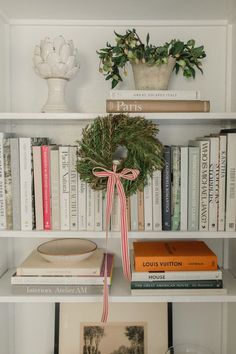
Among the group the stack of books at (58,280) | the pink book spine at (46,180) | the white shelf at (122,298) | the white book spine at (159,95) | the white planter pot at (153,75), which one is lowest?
the white shelf at (122,298)

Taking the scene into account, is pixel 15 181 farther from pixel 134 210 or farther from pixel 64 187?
pixel 134 210

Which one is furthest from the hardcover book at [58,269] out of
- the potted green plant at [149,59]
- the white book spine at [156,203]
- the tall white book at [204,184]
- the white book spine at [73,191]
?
the potted green plant at [149,59]

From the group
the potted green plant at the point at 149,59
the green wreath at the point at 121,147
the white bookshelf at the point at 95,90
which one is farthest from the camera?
the white bookshelf at the point at 95,90

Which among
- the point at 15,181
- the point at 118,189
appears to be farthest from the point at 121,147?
the point at 15,181

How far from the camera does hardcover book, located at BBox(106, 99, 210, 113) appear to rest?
0.99 metres

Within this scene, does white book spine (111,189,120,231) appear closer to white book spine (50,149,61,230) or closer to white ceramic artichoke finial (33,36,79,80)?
white book spine (50,149,61,230)

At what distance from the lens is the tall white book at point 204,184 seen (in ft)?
3.32

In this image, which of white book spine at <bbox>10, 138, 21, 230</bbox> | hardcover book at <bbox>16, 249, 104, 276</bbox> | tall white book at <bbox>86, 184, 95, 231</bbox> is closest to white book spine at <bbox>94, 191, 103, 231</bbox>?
tall white book at <bbox>86, 184, 95, 231</bbox>

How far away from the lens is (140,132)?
94 centimetres

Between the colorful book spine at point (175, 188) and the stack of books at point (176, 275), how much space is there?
98 millimetres

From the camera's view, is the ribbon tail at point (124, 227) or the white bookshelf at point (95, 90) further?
the white bookshelf at point (95, 90)

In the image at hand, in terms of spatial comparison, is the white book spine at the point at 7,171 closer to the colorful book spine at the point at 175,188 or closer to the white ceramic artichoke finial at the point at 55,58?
the white ceramic artichoke finial at the point at 55,58

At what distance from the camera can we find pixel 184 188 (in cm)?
103

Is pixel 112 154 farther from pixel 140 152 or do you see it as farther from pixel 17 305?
pixel 17 305
